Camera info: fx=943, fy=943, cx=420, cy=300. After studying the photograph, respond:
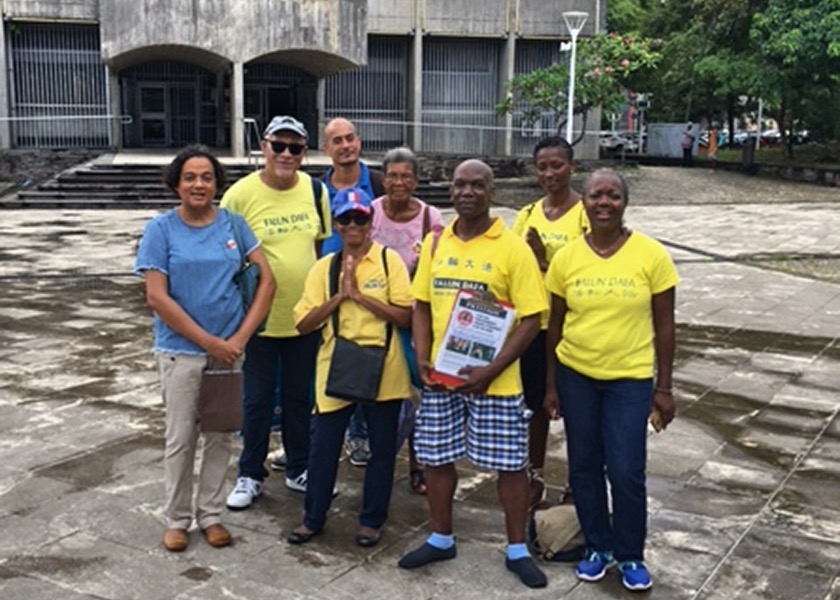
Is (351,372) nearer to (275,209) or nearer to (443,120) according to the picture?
(275,209)

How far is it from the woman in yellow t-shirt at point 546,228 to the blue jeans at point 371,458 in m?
0.63

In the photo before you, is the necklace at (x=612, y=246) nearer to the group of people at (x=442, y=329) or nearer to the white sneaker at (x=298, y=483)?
the group of people at (x=442, y=329)

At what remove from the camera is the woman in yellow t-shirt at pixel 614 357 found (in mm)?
3535

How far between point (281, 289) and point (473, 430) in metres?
1.17

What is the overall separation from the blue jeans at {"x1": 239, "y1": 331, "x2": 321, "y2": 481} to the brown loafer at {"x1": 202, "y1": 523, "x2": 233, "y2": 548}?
0.51 meters

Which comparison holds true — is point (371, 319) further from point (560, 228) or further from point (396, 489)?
point (396, 489)

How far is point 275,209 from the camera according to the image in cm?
432

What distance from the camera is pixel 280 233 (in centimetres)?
432

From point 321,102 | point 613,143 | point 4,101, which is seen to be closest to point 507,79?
point 321,102

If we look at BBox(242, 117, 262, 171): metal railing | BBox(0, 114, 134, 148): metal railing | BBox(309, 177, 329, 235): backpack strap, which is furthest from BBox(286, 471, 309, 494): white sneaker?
BBox(0, 114, 134, 148): metal railing

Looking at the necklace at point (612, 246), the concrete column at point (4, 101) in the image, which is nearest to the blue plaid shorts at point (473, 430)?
the necklace at point (612, 246)

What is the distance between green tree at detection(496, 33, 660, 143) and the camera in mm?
21750

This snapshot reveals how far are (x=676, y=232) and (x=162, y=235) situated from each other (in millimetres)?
13215

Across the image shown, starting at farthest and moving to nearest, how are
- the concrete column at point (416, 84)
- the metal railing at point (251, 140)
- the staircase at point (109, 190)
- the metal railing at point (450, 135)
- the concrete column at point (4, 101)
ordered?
the metal railing at point (450, 135) < the concrete column at point (416, 84) < the concrete column at point (4, 101) < the metal railing at point (251, 140) < the staircase at point (109, 190)
